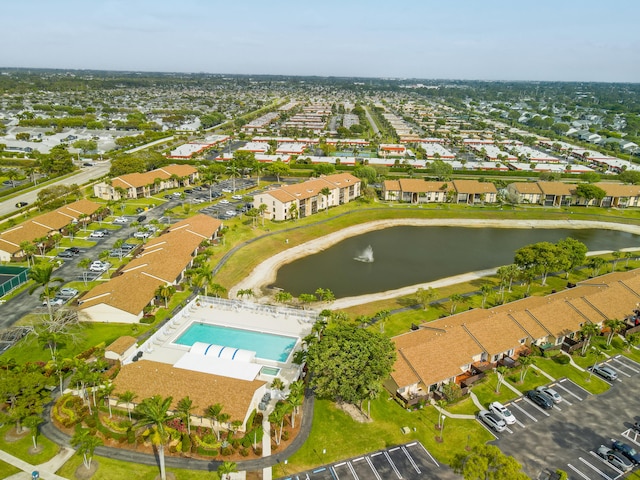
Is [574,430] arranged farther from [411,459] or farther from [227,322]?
[227,322]

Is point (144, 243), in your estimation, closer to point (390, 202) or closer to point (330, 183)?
point (330, 183)

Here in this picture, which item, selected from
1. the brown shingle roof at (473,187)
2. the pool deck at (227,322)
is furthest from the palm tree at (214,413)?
the brown shingle roof at (473,187)

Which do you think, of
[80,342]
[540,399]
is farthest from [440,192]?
[80,342]

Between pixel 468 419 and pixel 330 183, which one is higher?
pixel 330 183

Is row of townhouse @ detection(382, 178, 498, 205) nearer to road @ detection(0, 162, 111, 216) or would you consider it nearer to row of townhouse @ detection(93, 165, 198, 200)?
row of townhouse @ detection(93, 165, 198, 200)

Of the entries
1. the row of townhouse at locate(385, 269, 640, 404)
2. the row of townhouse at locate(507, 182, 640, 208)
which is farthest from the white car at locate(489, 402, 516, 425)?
the row of townhouse at locate(507, 182, 640, 208)

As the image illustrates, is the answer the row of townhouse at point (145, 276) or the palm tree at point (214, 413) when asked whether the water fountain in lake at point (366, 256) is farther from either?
the palm tree at point (214, 413)

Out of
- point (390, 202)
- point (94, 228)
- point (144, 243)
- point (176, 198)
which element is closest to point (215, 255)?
point (144, 243)
